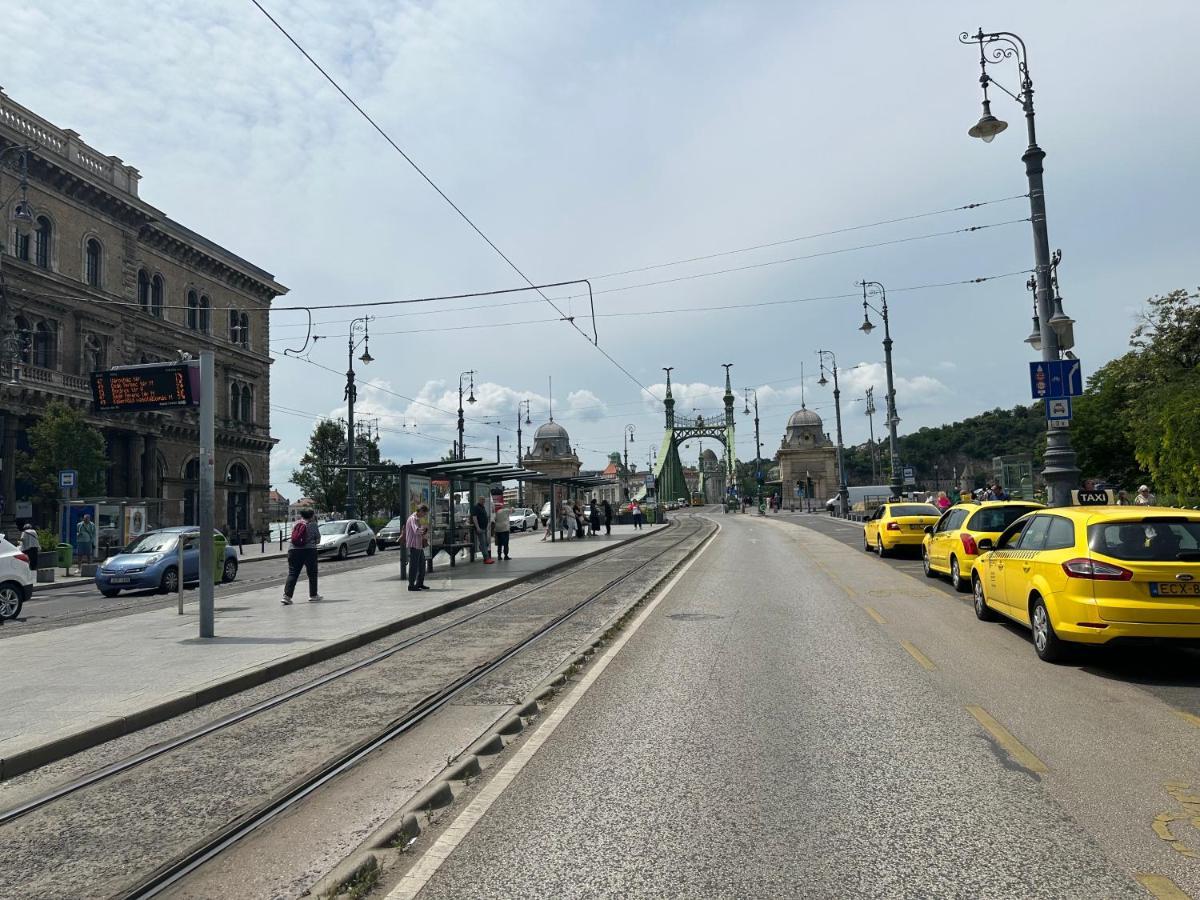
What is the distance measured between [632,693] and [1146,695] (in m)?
4.13

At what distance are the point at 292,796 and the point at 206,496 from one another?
7.15 meters

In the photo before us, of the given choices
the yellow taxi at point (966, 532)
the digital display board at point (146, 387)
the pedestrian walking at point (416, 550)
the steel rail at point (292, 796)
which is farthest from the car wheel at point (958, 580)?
the digital display board at point (146, 387)

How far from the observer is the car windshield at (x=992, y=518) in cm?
1463

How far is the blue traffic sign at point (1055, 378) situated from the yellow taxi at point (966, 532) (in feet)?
6.57

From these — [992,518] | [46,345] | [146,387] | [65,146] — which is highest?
[65,146]

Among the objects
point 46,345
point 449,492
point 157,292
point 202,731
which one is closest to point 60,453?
point 46,345

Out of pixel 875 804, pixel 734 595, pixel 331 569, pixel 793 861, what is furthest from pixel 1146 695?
pixel 331 569

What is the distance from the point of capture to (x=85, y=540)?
26.4 meters

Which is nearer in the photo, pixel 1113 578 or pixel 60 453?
pixel 1113 578

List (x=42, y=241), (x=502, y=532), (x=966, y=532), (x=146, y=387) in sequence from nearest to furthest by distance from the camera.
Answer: (x=146, y=387)
(x=966, y=532)
(x=502, y=532)
(x=42, y=241)

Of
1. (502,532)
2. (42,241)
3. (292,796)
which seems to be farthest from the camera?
(42,241)

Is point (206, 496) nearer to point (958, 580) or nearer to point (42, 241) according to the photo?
point (958, 580)

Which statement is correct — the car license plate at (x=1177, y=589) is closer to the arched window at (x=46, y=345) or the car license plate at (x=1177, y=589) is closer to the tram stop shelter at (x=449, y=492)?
the tram stop shelter at (x=449, y=492)

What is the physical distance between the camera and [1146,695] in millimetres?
6887
